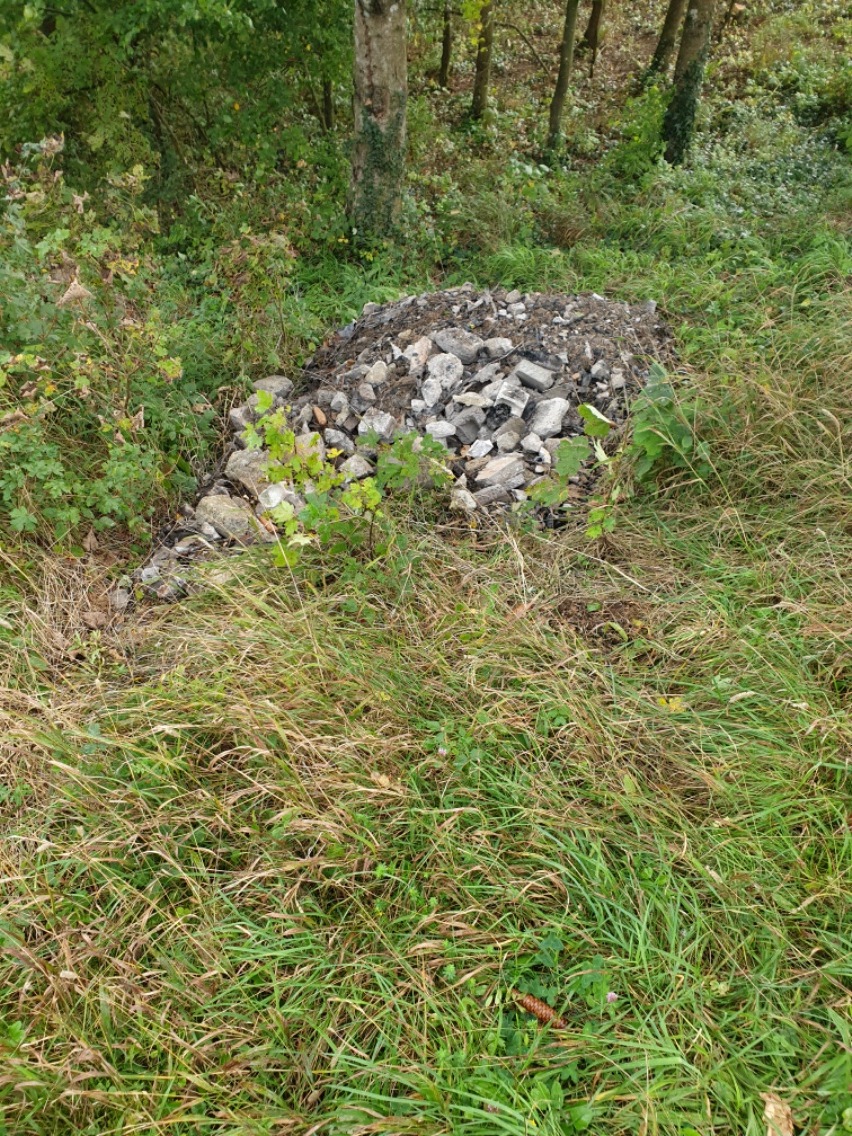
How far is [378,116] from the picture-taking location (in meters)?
5.39

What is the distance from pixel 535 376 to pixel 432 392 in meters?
0.55

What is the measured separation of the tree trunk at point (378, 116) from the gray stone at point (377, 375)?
6.82 ft

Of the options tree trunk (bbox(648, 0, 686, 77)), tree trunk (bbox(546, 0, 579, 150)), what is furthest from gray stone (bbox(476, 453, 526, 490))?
tree trunk (bbox(648, 0, 686, 77))

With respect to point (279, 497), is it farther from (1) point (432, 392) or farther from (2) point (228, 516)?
(1) point (432, 392)

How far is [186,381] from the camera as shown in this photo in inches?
161

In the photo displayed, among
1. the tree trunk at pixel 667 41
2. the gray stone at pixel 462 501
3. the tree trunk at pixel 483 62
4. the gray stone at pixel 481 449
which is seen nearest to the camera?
the gray stone at pixel 462 501

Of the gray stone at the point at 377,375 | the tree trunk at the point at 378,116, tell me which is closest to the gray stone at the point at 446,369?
the gray stone at the point at 377,375

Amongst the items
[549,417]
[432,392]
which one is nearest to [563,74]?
[432,392]

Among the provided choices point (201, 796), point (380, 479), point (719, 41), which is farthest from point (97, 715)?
point (719, 41)

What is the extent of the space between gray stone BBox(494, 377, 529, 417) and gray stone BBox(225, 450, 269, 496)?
125cm

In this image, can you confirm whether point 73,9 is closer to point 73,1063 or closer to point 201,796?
point 201,796

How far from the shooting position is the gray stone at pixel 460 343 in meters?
4.14

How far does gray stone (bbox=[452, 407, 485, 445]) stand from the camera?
381 centimetres

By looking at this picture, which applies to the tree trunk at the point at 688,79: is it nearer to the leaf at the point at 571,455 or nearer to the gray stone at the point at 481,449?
the gray stone at the point at 481,449
